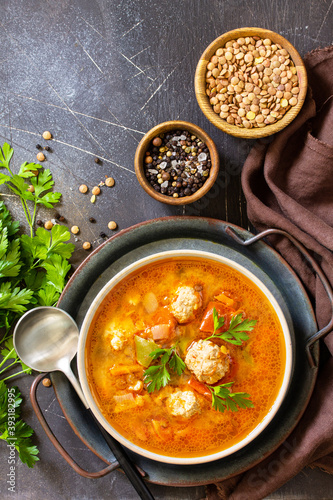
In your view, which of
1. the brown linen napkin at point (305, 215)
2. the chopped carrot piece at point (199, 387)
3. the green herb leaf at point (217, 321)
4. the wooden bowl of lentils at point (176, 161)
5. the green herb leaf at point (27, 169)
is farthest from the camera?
the green herb leaf at point (27, 169)

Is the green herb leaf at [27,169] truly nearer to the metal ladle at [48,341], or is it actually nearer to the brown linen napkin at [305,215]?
the metal ladle at [48,341]

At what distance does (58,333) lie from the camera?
7.93 feet

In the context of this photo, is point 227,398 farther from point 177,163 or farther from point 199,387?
point 177,163

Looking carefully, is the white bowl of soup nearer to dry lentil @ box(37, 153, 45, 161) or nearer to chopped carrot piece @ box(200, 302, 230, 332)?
chopped carrot piece @ box(200, 302, 230, 332)

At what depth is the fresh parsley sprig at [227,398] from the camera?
7.04 ft

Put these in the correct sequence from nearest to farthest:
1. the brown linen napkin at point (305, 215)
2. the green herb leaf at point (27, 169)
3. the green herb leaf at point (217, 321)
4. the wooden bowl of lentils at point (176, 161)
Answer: the green herb leaf at point (217, 321), the brown linen napkin at point (305, 215), the wooden bowl of lentils at point (176, 161), the green herb leaf at point (27, 169)

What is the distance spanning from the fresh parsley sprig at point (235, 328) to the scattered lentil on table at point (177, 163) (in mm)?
795

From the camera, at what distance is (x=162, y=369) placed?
85.9 inches

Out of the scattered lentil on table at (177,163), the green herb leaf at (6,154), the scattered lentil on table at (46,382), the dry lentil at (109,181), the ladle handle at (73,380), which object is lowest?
the scattered lentil on table at (46,382)

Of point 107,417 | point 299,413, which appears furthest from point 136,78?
point 299,413

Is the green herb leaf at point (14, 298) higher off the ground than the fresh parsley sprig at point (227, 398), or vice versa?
the green herb leaf at point (14, 298)

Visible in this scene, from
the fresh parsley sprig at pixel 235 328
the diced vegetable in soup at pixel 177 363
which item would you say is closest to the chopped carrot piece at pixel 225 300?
the diced vegetable in soup at pixel 177 363

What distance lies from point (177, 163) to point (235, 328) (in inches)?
41.6

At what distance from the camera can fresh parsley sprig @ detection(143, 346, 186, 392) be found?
7.08ft
